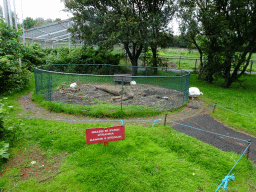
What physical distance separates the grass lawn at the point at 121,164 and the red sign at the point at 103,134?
332 millimetres

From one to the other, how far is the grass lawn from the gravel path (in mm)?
519

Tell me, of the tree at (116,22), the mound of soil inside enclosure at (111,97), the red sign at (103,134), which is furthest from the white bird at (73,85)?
the red sign at (103,134)

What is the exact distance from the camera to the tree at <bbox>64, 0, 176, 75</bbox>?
41.9ft

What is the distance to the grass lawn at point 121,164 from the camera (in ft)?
11.4

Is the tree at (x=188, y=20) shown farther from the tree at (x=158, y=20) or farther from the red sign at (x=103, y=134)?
the red sign at (x=103, y=134)

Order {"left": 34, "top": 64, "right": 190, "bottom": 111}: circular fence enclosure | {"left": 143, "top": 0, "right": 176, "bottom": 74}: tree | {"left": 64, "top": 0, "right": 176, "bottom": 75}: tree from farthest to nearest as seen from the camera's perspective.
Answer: {"left": 143, "top": 0, "right": 176, "bottom": 74}: tree
{"left": 64, "top": 0, "right": 176, "bottom": 75}: tree
{"left": 34, "top": 64, "right": 190, "bottom": 111}: circular fence enclosure

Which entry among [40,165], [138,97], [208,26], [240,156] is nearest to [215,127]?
[240,156]

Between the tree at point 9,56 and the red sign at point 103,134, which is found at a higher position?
the tree at point 9,56

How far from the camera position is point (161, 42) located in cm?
1459

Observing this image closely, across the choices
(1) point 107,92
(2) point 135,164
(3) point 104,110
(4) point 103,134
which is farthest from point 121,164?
(1) point 107,92

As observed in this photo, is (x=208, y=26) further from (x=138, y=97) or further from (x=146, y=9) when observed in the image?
(x=138, y=97)

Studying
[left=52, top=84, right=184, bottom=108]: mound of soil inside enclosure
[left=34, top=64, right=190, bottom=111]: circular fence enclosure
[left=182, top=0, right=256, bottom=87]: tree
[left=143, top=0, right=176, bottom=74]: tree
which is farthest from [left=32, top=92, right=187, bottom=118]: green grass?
[left=182, top=0, right=256, bottom=87]: tree

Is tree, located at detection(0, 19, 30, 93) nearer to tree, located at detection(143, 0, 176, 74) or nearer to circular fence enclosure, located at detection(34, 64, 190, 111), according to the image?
circular fence enclosure, located at detection(34, 64, 190, 111)

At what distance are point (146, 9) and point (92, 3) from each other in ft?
15.1
